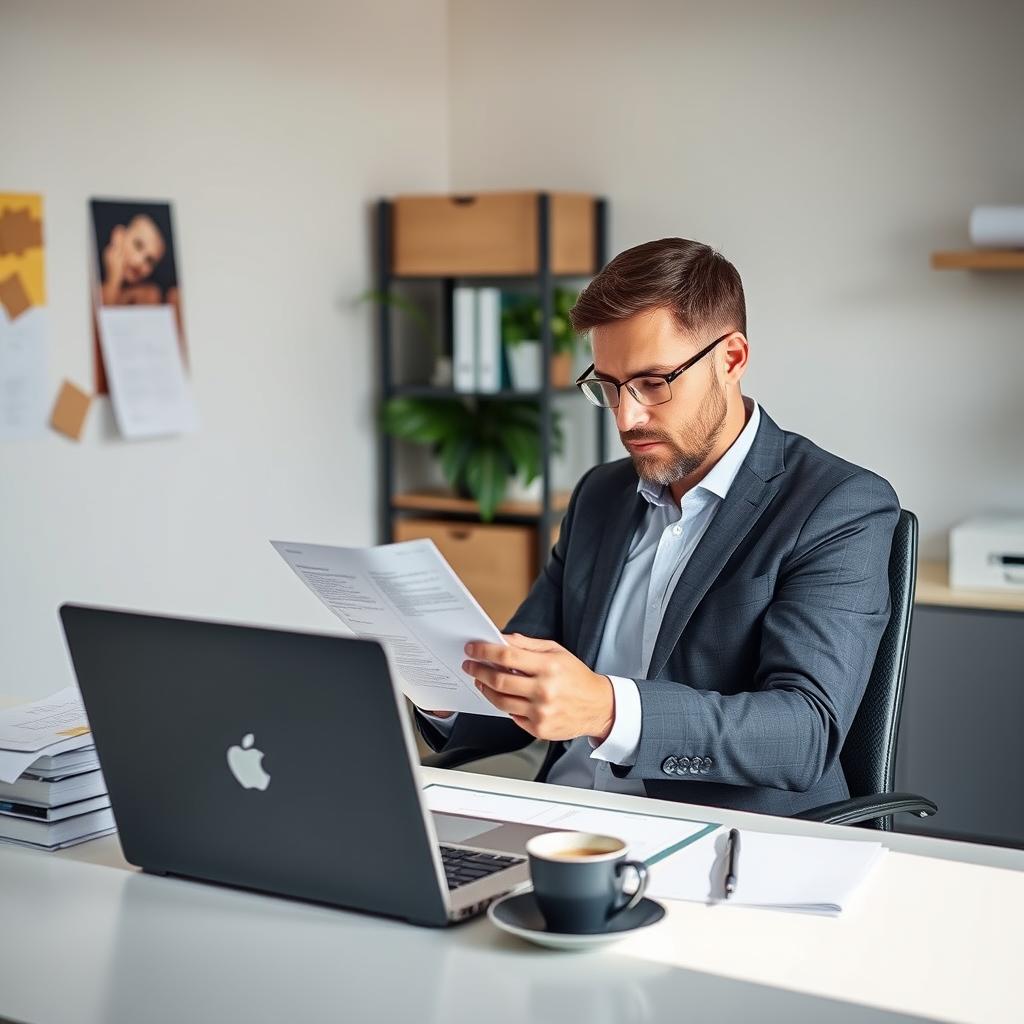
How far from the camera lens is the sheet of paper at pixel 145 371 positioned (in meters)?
3.38

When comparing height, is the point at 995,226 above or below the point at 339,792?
above

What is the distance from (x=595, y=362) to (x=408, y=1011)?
1.15 m

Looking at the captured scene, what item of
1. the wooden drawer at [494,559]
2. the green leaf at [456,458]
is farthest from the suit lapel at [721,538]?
the green leaf at [456,458]

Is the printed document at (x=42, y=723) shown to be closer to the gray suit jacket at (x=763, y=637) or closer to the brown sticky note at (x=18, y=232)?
the gray suit jacket at (x=763, y=637)

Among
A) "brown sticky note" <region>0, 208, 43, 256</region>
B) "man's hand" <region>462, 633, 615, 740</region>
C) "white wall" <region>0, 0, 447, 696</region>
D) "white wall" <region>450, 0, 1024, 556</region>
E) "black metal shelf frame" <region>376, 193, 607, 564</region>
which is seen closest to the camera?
"man's hand" <region>462, 633, 615, 740</region>

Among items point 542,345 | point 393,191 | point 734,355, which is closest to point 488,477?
point 542,345

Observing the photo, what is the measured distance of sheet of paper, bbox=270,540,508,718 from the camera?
1.42 metres

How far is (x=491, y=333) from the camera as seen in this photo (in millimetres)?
4023

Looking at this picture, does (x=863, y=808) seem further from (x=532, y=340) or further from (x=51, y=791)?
(x=532, y=340)

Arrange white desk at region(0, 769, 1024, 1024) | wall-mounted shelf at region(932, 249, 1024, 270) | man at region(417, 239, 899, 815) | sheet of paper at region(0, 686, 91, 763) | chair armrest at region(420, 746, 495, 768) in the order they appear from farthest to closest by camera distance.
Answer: wall-mounted shelf at region(932, 249, 1024, 270) → chair armrest at region(420, 746, 495, 768) → man at region(417, 239, 899, 815) → sheet of paper at region(0, 686, 91, 763) → white desk at region(0, 769, 1024, 1024)

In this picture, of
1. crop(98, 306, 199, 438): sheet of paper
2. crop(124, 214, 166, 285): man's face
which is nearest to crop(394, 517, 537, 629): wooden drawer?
crop(98, 306, 199, 438): sheet of paper

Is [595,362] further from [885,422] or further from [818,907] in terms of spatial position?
[885,422]

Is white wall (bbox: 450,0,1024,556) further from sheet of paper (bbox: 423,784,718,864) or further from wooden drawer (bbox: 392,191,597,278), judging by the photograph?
sheet of paper (bbox: 423,784,718,864)

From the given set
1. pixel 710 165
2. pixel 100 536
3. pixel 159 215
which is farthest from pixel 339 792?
pixel 710 165
